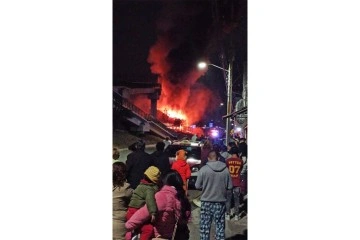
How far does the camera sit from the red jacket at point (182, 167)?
430cm

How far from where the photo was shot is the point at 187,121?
14.4ft

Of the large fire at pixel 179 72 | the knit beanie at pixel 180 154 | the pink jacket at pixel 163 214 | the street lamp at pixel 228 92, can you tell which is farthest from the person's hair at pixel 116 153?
Answer: the street lamp at pixel 228 92

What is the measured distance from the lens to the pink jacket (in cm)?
361

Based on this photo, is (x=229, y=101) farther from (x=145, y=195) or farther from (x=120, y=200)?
(x=120, y=200)

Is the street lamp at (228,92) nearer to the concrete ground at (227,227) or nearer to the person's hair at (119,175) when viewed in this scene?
the concrete ground at (227,227)

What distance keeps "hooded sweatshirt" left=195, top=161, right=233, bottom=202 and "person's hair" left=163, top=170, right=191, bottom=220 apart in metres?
0.24

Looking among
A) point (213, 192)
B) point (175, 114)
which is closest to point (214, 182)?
point (213, 192)

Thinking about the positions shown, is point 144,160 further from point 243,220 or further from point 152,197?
point 243,220

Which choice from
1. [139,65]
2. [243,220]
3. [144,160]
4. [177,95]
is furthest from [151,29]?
[243,220]

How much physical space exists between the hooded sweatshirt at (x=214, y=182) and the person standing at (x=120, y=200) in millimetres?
741

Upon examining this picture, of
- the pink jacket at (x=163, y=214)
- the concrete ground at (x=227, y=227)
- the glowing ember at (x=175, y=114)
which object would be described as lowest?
the concrete ground at (x=227, y=227)

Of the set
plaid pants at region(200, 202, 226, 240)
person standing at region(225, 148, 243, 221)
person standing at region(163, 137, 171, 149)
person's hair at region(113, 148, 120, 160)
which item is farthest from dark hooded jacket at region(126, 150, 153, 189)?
person standing at region(225, 148, 243, 221)

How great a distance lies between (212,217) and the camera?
13.7ft

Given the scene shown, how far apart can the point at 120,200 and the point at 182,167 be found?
0.85 metres
